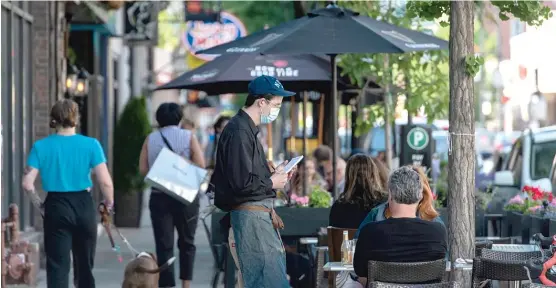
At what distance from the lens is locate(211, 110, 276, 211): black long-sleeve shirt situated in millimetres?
7203

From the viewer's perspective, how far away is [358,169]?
8.89 meters

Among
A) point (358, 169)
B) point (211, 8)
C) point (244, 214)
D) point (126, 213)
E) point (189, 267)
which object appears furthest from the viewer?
point (211, 8)

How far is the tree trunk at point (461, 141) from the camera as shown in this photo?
7.67m

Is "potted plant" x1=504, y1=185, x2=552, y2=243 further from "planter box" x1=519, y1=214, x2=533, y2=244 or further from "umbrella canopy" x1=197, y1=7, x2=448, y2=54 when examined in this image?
"umbrella canopy" x1=197, y1=7, x2=448, y2=54

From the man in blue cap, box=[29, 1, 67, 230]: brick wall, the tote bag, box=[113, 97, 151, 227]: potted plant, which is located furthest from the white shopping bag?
box=[113, 97, 151, 227]: potted plant

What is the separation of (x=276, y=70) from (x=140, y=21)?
35.7 feet

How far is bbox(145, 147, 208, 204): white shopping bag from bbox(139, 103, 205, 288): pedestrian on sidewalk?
151mm

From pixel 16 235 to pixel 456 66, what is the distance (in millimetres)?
5485

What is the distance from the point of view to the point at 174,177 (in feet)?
35.3

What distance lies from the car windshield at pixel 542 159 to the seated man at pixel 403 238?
29.7ft

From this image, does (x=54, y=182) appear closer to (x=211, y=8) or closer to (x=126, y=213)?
(x=126, y=213)

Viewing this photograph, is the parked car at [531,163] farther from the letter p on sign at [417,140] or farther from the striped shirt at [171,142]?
the striped shirt at [171,142]

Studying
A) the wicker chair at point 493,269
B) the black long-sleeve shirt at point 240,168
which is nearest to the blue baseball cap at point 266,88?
the black long-sleeve shirt at point 240,168

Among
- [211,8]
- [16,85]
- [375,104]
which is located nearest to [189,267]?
[16,85]
